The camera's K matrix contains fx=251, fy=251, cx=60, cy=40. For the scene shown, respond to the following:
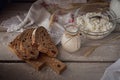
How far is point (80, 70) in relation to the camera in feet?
2.66

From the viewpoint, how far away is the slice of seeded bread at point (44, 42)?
0.82 meters

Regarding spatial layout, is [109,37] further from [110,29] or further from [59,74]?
[59,74]

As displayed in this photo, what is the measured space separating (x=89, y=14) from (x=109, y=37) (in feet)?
0.38

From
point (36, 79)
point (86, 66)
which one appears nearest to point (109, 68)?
point (86, 66)

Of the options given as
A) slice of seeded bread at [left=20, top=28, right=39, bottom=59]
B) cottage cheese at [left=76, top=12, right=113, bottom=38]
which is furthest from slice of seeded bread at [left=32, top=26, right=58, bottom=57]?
cottage cheese at [left=76, top=12, right=113, bottom=38]

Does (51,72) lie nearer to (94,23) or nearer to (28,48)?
(28,48)

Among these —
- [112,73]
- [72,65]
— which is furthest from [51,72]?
[112,73]

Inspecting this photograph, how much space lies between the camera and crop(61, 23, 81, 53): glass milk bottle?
821mm

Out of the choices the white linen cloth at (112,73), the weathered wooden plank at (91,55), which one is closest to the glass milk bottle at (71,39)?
the weathered wooden plank at (91,55)

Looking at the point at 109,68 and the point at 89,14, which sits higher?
the point at 89,14

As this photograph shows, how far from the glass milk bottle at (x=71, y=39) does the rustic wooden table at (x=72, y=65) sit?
2 cm

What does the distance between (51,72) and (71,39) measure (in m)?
0.12

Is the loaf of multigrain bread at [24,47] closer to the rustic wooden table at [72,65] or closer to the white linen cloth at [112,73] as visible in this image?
the rustic wooden table at [72,65]

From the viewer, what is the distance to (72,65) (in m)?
0.82
